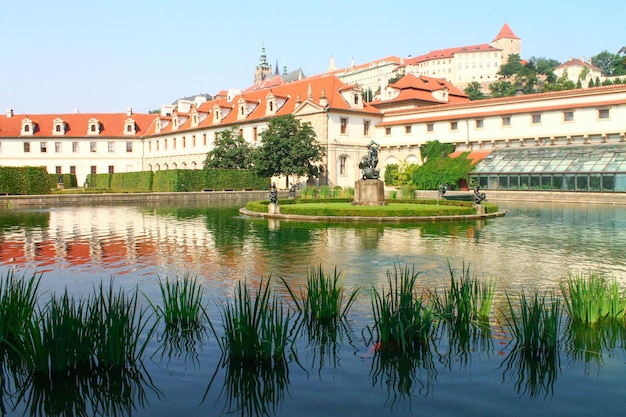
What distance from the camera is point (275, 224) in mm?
24844

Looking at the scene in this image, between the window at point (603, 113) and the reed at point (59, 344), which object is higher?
the window at point (603, 113)

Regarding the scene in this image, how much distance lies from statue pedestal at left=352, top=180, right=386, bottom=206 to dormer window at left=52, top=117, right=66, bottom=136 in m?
64.4

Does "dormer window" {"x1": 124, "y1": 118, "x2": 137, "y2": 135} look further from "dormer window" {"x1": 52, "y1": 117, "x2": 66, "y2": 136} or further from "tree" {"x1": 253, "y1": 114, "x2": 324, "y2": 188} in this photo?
"tree" {"x1": 253, "y1": 114, "x2": 324, "y2": 188}

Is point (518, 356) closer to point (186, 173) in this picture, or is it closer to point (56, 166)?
point (186, 173)

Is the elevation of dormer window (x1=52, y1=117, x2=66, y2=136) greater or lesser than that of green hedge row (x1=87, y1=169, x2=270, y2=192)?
greater

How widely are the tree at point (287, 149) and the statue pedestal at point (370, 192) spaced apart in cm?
2254

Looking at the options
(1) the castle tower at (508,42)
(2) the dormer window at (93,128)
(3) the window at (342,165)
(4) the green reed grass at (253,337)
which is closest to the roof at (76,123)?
(2) the dormer window at (93,128)

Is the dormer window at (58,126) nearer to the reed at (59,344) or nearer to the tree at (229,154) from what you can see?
the tree at (229,154)

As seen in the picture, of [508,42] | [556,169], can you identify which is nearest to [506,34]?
[508,42]

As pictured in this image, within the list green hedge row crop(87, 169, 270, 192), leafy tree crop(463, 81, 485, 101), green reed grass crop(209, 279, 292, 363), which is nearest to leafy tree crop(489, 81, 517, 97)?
leafy tree crop(463, 81, 485, 101)

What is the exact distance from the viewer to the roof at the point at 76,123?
82188 millimetres

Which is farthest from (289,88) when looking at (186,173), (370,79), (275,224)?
(370,79)

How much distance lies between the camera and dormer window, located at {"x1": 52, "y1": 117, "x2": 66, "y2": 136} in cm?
8300

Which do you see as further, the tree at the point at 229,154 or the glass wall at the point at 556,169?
the tree at the point at 229,154
